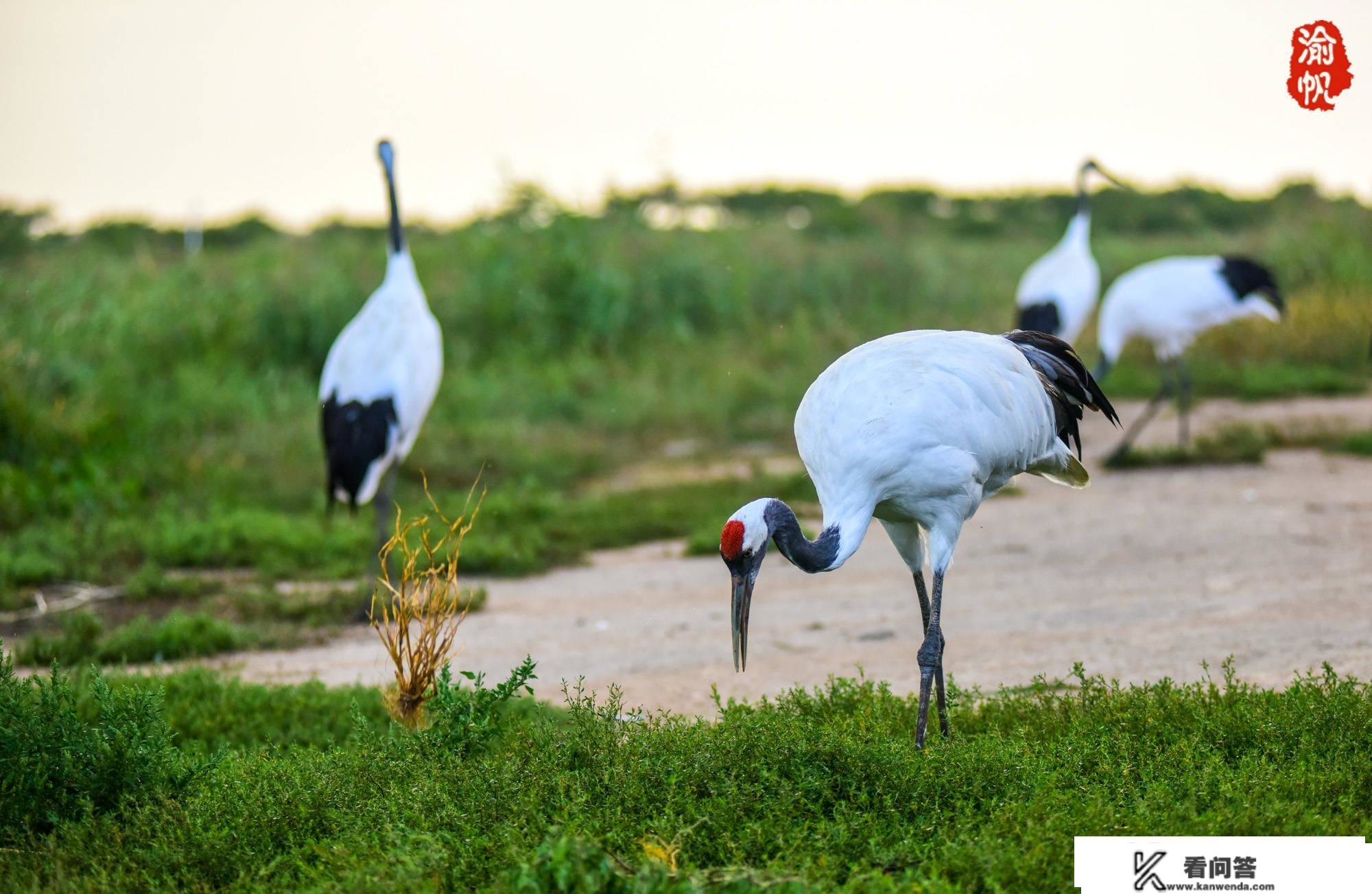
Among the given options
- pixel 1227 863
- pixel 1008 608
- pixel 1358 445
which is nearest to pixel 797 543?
pixel 1227 863

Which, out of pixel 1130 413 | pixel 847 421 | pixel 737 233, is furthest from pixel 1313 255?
pixel 847 421

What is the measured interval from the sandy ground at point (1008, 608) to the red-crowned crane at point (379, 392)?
899mm

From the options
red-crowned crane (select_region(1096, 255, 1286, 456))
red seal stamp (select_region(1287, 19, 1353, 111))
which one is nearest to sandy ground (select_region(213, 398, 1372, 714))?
red seal stamp (select_region(1287, 19, 1353, 111))

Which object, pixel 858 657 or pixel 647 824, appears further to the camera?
pixel 858 657

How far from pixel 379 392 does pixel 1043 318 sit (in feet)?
19.6

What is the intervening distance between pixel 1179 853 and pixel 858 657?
2.45 m

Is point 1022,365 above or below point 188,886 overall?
above

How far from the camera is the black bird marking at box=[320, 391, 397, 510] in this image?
23.4 ft

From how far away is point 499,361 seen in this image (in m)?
13.9

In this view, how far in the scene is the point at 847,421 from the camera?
438 cm

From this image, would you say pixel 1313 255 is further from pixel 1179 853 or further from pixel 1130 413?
pixel 1179 853

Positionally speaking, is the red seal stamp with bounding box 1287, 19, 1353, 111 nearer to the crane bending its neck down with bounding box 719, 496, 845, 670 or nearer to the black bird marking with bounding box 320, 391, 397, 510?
the crane bending its neck down with bounding box 719, 496, 845, 670

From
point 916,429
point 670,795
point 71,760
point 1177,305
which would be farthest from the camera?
point 1177,305

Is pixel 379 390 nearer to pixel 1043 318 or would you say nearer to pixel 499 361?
pixel 1043 318
